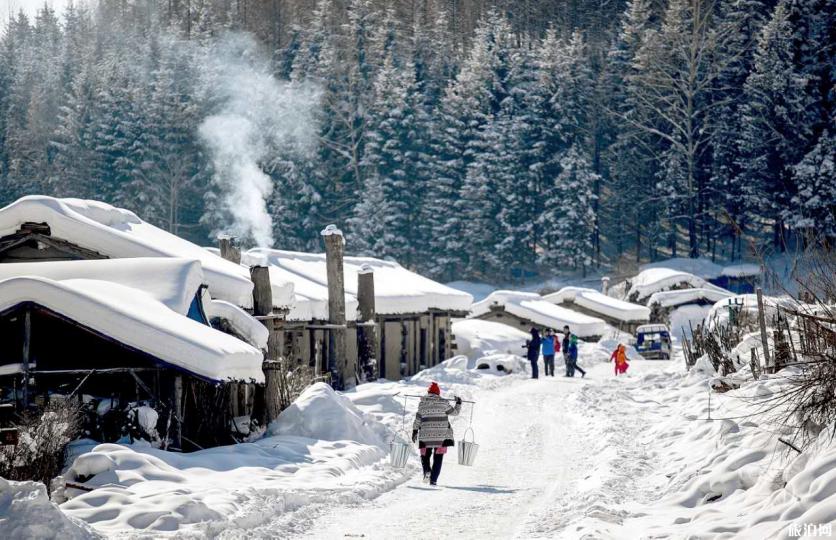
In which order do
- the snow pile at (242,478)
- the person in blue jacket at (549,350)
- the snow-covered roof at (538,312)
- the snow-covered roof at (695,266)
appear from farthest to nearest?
the snow-covered roof at (695,266), the snow-covered roof at (538,312), the person in blue jacket at (549,350), the snow pile at (242,478)

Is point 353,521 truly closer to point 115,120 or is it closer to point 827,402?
point 827,402

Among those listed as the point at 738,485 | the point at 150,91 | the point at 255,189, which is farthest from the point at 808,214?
the point at 738,485

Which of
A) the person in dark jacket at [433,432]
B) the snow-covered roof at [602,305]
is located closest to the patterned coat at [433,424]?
the person in dark jacket at [433,432]

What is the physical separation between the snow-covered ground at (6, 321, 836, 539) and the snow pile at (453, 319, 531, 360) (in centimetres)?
1792

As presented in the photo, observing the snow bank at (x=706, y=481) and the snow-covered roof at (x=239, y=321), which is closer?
the snow bank at (x=706, y=481)

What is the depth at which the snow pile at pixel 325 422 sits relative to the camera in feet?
60.3

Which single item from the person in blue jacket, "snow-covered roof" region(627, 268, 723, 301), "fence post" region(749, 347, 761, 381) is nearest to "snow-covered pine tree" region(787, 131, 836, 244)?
"snow-covered roof" region(627, 268, 723, 301)

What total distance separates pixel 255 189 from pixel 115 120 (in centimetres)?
1264

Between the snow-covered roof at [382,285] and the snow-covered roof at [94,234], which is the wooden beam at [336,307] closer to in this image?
the snow-covered roof at [382,285]

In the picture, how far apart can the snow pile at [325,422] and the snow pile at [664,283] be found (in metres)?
39.2

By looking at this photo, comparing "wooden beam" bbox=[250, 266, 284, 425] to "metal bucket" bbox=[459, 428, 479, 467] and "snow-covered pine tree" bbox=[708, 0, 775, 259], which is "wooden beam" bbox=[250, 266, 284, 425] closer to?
"metal bucket" bbox=[459, 428, 479, 467]

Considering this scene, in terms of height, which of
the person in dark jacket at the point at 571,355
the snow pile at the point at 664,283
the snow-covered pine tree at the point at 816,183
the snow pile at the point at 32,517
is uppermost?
the snow-covered pine tree at the point at 816,183

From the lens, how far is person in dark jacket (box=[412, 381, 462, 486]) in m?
15.3

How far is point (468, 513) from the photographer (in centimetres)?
1235
